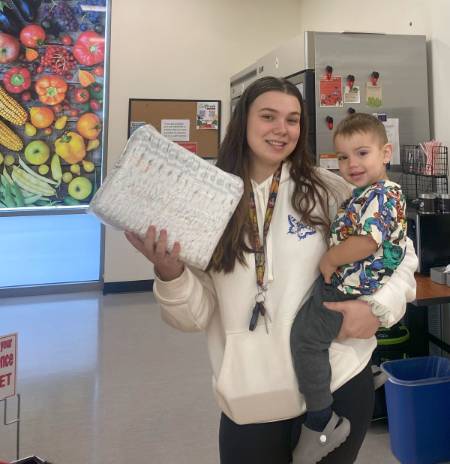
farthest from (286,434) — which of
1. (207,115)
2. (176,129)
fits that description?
(207,115)

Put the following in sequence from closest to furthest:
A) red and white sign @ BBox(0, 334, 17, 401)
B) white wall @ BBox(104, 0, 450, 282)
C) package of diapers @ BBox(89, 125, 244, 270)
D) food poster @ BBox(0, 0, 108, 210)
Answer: package of diapers @ BBox(89, 125, 244, 270) < red and white sign @ BBox(0, 334, 17, 401) < food poster @ BBox(0, 0, 108, 210) < white wall @ BBox(104, 0, 450, 282)

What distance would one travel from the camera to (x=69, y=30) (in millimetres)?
3932

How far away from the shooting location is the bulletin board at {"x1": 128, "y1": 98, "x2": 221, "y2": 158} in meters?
4.15

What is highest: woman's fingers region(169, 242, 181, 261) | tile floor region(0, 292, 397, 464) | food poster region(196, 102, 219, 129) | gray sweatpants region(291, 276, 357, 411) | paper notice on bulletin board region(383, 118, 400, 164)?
food poster region(196, 102, 219, 129)

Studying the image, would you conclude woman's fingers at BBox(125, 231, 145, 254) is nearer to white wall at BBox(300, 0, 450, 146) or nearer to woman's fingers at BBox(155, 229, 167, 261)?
woman's fingers at BBox(155, 229, 167, 261)

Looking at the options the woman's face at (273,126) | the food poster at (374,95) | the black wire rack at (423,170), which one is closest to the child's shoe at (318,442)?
the woman's face at (273,126)

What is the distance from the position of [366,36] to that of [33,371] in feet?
9.53

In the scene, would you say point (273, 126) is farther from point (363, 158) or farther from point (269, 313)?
point (269, 313)

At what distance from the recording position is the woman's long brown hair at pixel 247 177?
97 cm

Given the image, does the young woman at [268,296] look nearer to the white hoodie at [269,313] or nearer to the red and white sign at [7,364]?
the white hoodie at [269,313]

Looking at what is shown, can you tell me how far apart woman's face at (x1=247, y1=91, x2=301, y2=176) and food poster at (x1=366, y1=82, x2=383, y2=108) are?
5.37ft

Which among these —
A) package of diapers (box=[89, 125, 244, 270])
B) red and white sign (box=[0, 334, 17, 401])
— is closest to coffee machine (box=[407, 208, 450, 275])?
package of diapers (box=[89, 125, 244, 270])

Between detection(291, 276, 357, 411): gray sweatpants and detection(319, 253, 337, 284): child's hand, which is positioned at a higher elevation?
detection(319, 253, 337, 284): child's hand

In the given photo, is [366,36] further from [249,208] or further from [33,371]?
[33,371]
